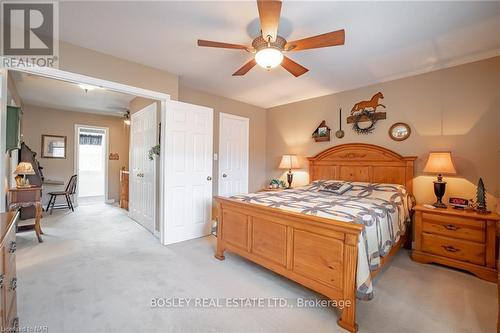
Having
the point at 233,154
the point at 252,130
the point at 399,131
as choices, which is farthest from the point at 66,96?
the point at 399,131

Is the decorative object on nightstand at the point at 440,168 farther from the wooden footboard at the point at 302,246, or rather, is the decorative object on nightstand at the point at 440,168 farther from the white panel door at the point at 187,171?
the white panel door at the point at 187,171

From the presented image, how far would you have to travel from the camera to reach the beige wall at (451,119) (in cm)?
273

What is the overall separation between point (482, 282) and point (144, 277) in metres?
3.51

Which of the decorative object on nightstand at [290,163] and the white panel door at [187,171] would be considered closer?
the white panel door at [187,171]

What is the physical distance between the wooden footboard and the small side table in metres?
2.80

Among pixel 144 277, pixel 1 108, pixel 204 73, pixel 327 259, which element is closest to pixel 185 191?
pixel 144 277

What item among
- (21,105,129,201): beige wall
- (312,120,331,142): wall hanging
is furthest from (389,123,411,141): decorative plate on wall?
(21,105,129,201): beige wall

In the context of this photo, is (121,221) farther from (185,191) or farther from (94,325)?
(94,325)

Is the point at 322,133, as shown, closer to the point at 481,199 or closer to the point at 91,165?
the point at 481,199

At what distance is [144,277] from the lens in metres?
2.32

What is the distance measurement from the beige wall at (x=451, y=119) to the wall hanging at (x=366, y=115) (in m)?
0.09

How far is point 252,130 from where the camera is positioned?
203 inches

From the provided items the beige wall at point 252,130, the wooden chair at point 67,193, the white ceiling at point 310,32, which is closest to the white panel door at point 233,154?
the beige wall at point 252,130

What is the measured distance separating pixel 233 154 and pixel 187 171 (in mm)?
1447
